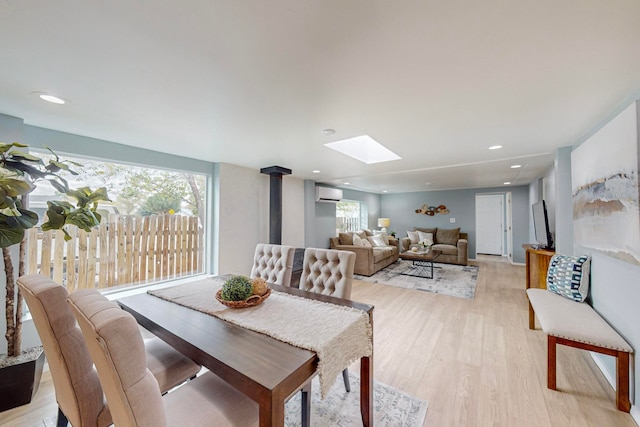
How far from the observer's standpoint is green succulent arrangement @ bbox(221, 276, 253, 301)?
1.53m

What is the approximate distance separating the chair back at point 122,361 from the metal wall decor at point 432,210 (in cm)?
812

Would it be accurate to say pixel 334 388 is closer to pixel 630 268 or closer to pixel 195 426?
pixel 195 426

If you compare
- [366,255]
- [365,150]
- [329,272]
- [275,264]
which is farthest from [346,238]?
[329,272]

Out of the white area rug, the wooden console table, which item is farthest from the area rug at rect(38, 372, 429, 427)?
the wooden console table

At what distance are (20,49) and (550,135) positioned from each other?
4.09 m

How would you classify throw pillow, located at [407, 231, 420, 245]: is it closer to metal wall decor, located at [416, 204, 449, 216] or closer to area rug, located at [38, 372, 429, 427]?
metal wall decor, located at [416, 204, 449, 216]

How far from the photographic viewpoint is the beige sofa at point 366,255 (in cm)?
531

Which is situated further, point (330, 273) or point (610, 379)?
point (330, 273)

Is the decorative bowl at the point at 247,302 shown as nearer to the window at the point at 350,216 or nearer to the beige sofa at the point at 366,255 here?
the beige sofa at the point at 366,255

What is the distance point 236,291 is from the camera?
1.53 meters

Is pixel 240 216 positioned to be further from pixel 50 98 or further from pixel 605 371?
pixel 605 371

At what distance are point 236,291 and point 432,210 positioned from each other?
24.7 ft

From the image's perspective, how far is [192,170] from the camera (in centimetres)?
350

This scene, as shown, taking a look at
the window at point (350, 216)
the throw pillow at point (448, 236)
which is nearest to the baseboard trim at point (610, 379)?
the throw pillow at point (448, 236)
